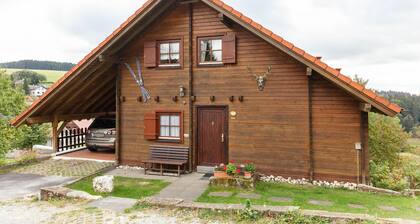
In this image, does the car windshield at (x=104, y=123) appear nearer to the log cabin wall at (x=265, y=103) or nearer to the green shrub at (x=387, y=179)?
the log cabin wall at (x=265, y=103)

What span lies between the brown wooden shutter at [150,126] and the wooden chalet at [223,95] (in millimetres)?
36

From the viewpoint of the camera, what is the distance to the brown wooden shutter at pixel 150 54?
11.5 m

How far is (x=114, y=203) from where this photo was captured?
26.0 ft

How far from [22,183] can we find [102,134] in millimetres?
4547

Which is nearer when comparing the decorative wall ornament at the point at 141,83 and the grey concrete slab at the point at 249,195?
the grey concrete slab at the point at 249,195

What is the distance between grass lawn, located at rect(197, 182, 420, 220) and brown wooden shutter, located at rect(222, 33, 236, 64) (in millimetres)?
4095

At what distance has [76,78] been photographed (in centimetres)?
1151

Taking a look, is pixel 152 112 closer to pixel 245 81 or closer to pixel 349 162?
pixel 245 81

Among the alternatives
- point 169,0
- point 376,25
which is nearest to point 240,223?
point 169,0

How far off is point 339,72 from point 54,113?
37.7 ft

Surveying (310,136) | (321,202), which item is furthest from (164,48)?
(321,202)

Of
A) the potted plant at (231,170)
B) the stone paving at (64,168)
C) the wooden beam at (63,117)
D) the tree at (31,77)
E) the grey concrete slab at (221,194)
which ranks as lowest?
the grey concrete slab at (221,194)

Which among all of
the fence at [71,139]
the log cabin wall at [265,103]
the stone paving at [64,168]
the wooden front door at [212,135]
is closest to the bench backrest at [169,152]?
the log cabin wall at [265,103]

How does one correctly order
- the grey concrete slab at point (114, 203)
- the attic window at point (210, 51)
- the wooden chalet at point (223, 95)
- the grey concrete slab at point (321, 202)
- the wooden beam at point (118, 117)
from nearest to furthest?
the grey concrete slab at point (114, 203) → the grey concrete slab at point (321, 202) → the wooden chalet at point (223, 95) → the attic window at point (210, 51) → the wooden beam at point (118, 117)
